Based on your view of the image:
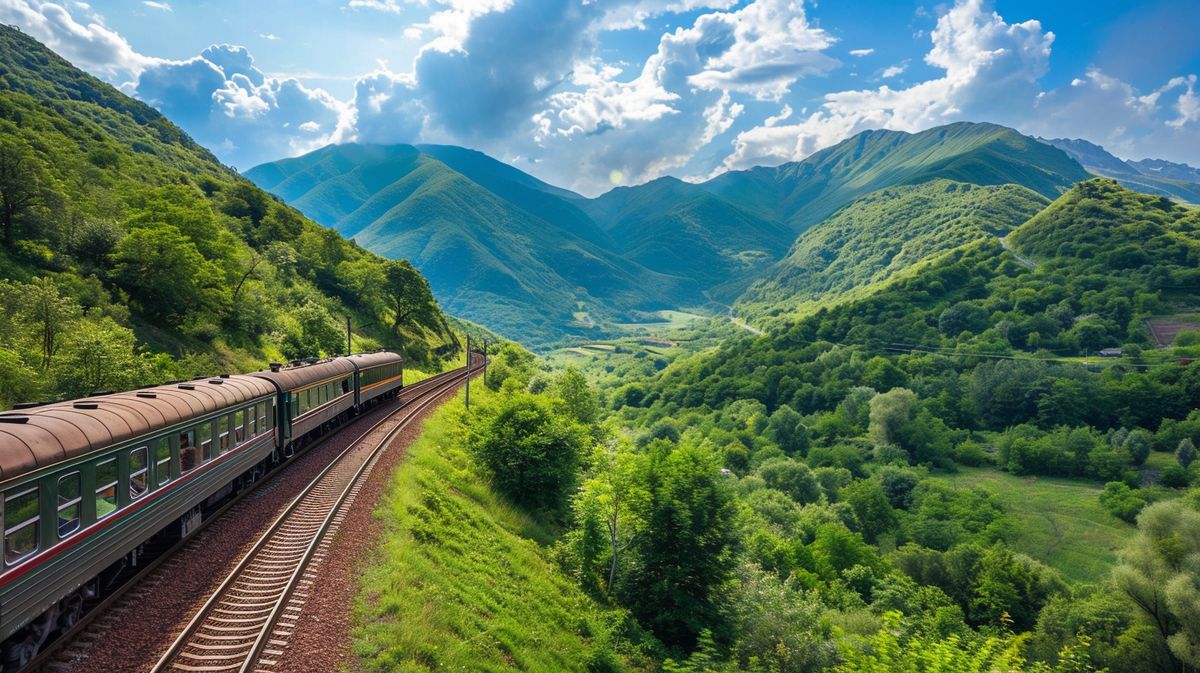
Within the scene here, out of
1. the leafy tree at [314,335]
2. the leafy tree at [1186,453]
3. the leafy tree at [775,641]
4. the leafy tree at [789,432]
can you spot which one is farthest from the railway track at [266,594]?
the leafy tree at [1186,453]

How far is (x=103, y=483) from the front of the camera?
11.1 metres

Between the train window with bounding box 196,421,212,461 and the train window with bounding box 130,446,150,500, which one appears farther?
the train window with bounding box 196,421,212,461

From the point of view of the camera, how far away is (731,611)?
22469 millimetres

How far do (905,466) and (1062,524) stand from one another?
2503 centimetres

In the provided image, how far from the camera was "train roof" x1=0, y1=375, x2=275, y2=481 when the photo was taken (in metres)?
8.89

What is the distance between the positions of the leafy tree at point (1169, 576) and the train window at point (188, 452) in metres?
54.2

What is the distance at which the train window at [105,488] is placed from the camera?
1089cm

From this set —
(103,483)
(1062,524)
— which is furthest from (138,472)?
(1062,524)

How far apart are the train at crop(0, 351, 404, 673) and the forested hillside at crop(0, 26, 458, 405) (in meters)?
8.21

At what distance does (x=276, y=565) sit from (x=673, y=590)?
1417 centimetres

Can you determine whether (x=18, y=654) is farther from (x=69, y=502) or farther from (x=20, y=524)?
(x=69, y=502)

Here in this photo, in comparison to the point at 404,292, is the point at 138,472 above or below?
below

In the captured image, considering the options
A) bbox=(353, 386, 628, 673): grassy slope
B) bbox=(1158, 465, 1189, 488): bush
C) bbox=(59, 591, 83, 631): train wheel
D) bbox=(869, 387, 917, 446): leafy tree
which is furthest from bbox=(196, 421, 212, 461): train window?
bbox=(1158, 465, 1189, 488): bush

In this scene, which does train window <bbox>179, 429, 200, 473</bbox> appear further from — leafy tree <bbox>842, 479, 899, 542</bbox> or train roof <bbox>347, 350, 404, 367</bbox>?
leafy tree <bbox>842, 479, 899, 542</bbox>
